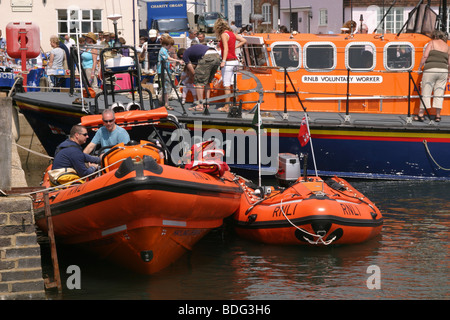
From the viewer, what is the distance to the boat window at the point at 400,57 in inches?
533

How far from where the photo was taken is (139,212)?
806 centimetres

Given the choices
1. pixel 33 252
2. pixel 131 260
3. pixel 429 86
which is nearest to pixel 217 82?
pixel 429 86

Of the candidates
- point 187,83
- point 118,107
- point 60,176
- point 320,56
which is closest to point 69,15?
point 187,83

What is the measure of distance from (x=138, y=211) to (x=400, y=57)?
7081 millimetres

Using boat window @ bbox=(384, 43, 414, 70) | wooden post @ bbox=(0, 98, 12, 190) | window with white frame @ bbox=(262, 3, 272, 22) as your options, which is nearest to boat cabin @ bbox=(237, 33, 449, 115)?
boat window @ bbox=(384, 43, 414, 70)

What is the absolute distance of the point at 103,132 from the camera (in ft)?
34.2

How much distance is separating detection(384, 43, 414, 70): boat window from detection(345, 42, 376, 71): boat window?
0.92 ft

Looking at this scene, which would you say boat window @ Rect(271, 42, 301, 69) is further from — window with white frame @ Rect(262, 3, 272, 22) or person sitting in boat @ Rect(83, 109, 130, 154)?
window with white frame @ Rect(262, 3, 272, 22)

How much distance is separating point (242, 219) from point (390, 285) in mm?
2462

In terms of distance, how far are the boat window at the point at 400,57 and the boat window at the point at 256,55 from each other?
6.89ft

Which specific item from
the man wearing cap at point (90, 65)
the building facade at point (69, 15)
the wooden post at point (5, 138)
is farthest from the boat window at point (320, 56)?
the building facade at point (69, 15)

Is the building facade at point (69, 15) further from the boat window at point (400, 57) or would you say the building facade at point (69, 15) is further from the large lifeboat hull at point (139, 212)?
the large lifeboat hull at point (139, 212)
